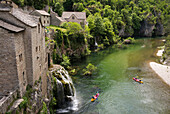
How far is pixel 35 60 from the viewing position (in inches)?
856

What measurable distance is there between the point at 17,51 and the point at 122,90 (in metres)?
25.5

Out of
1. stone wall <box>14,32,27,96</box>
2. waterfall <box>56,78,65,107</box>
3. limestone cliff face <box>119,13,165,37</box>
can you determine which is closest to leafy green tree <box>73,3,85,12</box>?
limestone cliff face <box>119,13,165,37</box>

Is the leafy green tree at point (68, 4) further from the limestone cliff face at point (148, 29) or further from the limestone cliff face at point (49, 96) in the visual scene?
the limestone cliff face at point (49, 96)

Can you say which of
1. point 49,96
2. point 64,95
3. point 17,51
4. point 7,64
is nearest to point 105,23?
point 64,95

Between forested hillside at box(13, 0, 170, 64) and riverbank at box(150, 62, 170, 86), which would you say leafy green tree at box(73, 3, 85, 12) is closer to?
forested hillside at box(13, 0, 170, 64)

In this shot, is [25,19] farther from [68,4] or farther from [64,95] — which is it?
[68,4]

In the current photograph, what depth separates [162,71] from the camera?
46469 mm

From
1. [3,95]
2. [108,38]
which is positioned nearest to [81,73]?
[3,95]

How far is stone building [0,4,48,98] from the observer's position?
55.8ft

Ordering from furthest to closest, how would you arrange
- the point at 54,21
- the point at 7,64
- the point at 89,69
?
the point at 54,21
the point at 89,69
the point at 7,64

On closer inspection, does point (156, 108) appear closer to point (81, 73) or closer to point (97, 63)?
point (81, 73)

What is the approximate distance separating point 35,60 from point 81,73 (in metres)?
23.9

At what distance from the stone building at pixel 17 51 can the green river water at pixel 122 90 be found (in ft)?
42.9

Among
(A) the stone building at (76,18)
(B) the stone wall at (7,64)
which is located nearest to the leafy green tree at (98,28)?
(A) the stone building at (76,18)
